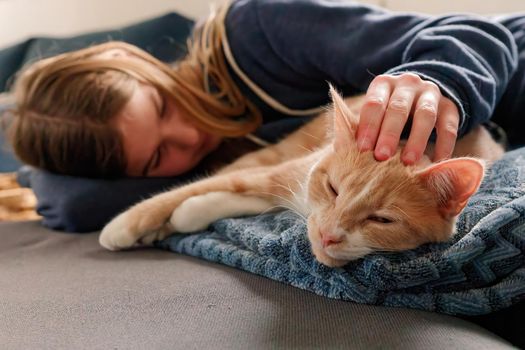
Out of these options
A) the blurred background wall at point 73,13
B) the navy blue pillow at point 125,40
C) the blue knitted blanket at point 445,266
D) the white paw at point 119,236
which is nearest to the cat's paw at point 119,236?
the white paw at point 119,236

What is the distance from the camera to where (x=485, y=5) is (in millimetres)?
1954

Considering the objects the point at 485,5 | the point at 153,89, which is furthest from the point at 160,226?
the point at 485,5

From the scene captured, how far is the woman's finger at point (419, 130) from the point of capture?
692 millimetres

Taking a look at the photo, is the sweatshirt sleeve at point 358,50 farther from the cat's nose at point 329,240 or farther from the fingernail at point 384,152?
the cat's nose at point 329,240

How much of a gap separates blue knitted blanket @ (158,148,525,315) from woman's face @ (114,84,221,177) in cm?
61

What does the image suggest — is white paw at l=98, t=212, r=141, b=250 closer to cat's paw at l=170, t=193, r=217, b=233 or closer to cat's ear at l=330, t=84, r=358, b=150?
cat's paw at l=170, t=193, r=217, b=233

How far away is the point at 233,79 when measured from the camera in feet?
4.92

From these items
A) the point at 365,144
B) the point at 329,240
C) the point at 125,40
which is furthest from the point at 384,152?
the point at 125,40

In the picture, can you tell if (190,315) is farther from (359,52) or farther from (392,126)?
(359,52)

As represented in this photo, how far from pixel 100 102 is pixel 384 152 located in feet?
2.75

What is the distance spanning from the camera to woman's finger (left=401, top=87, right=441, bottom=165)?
692mm

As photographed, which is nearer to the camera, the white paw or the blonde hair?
the white paw

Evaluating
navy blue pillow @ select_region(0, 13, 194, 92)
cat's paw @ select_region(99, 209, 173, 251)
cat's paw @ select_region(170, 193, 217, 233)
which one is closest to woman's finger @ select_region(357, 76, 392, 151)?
cat's paw @ select_region(170, 193, 217, 233)

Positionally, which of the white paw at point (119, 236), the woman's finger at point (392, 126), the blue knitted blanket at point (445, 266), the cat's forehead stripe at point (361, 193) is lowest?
the white paw at point (119, 236)
